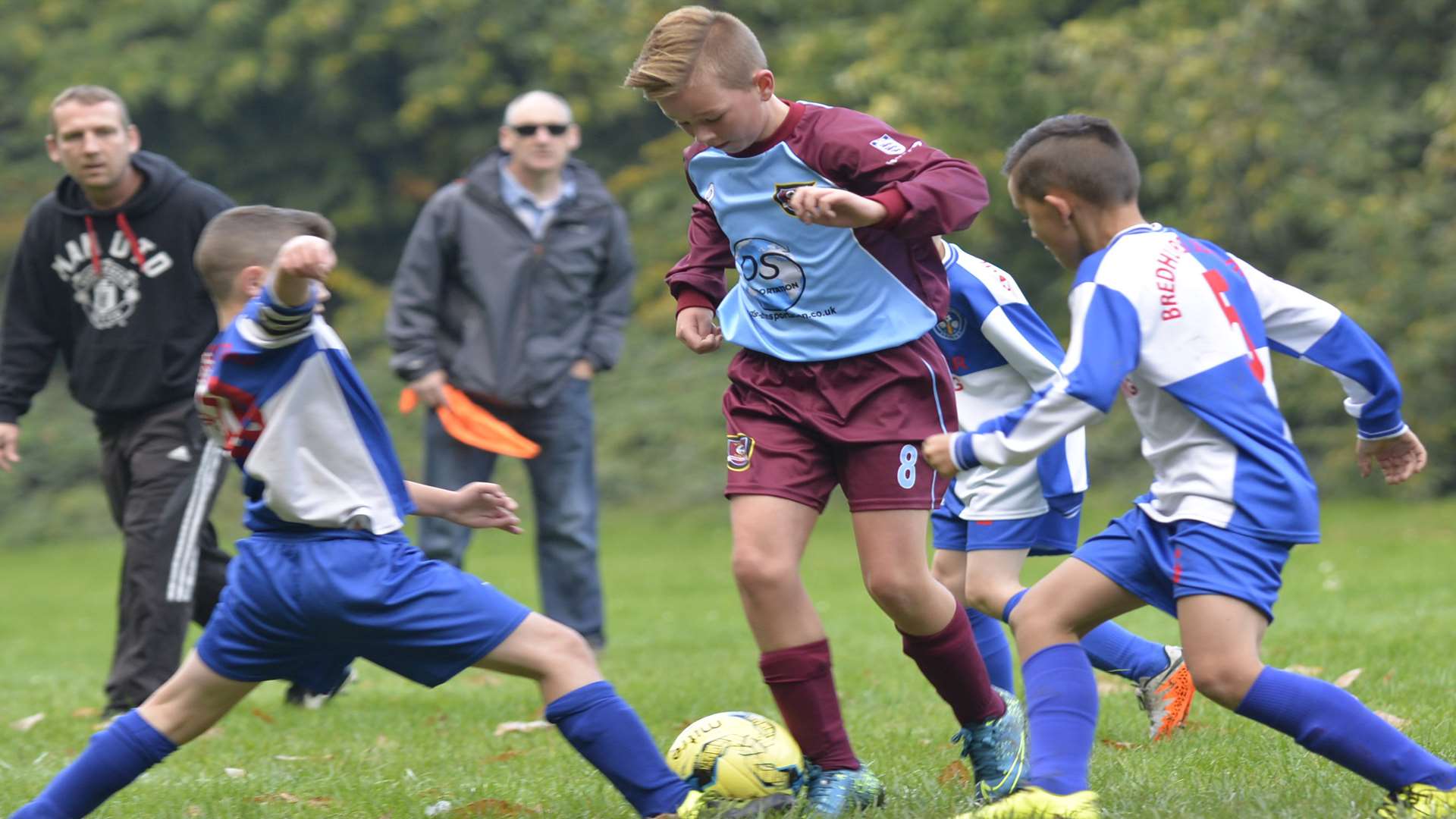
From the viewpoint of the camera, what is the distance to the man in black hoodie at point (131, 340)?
20.3 feet

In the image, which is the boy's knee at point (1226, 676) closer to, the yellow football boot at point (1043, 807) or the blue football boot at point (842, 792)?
the yellow football boot at point (1043, 807)

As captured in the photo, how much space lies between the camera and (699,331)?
4465mm

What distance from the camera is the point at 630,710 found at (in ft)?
13.0

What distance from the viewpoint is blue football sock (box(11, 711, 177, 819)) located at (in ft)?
Result: 12.9

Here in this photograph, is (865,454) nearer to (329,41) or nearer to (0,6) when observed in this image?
(329,41)

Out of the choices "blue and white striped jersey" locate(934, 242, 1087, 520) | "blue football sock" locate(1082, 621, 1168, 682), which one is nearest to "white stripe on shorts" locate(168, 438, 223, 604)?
"blue and white striped jersey" locate(934, 242, 1087, 520)

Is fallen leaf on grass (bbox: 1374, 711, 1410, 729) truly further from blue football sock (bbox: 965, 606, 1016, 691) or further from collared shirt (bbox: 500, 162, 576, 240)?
collared shirt (bbox: 500, 162, 576, 240)

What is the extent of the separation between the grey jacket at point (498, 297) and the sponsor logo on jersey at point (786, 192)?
3.84 m

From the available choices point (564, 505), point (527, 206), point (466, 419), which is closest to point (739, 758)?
point (466, 419)

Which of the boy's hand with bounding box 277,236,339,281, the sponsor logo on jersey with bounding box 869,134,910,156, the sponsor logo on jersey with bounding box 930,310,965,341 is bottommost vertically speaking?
the sponsor logo on jersey with bounding box 930,310,965,341

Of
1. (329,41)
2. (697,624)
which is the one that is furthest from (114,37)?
(697,624)

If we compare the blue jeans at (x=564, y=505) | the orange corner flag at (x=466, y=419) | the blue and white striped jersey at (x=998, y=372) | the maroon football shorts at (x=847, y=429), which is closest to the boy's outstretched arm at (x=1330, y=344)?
the maroon football shorts at (x=847, y=429)

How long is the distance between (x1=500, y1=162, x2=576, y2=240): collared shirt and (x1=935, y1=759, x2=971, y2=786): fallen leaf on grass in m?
4.10

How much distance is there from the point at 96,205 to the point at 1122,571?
4.34 meters
